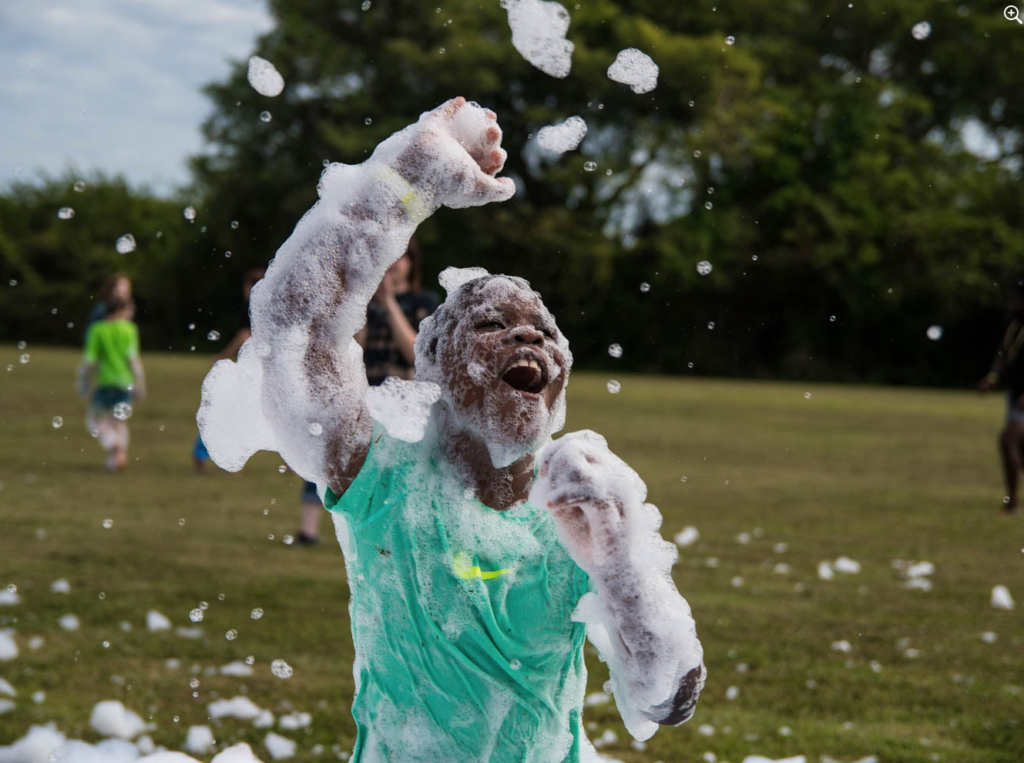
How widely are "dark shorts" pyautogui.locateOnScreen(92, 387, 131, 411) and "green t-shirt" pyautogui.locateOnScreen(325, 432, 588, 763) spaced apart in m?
9.35

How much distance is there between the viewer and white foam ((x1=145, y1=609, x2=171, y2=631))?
222 inches

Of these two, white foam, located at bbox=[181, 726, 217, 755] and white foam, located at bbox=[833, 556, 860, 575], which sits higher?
white foam, located at bbox=[181, 726, 217, 755]

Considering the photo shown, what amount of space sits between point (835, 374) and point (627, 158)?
26210 mm

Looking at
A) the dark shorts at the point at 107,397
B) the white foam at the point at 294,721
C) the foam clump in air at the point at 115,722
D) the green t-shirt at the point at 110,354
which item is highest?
the foam clump in air at the point at 115,722

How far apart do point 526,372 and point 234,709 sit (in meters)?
2.78

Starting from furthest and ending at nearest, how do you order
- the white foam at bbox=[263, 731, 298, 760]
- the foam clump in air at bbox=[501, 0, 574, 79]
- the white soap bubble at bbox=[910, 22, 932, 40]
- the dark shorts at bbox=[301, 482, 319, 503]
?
the white soap bubble at bbox=[910, 22, 932, 40] < the dark shorts at bbox=[301, 482, 319, 503] < the white foam at bbox=[263, 731, 298, 760] < the foam clump in air at bbox=[501, 0, 574, 79]

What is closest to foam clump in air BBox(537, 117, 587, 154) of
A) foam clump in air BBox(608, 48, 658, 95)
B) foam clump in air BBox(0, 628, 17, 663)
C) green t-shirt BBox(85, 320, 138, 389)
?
foam clump in air BBox(608, 48, 658, 95)

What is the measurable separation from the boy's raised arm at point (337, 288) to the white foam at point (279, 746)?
201cm

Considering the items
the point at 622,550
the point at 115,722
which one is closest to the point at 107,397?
the point at 115,722

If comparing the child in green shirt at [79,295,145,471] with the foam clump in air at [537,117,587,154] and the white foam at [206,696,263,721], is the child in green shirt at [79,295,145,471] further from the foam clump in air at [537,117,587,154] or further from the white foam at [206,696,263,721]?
the foam clump in air at [537,117,587,154]

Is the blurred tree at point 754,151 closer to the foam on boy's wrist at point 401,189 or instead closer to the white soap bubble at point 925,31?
the white soap bubble at point 925,31

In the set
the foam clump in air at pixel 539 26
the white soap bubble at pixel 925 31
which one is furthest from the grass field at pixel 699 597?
the white soap bubble at pixel 925 31

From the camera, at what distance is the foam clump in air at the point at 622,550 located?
199 centimetres

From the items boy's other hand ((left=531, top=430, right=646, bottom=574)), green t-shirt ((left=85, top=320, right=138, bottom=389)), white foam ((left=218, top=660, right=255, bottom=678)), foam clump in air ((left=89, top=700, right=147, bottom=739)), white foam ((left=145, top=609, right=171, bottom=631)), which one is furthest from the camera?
green t-shirt ((left=85, top=320, right=138, bottom=389))
